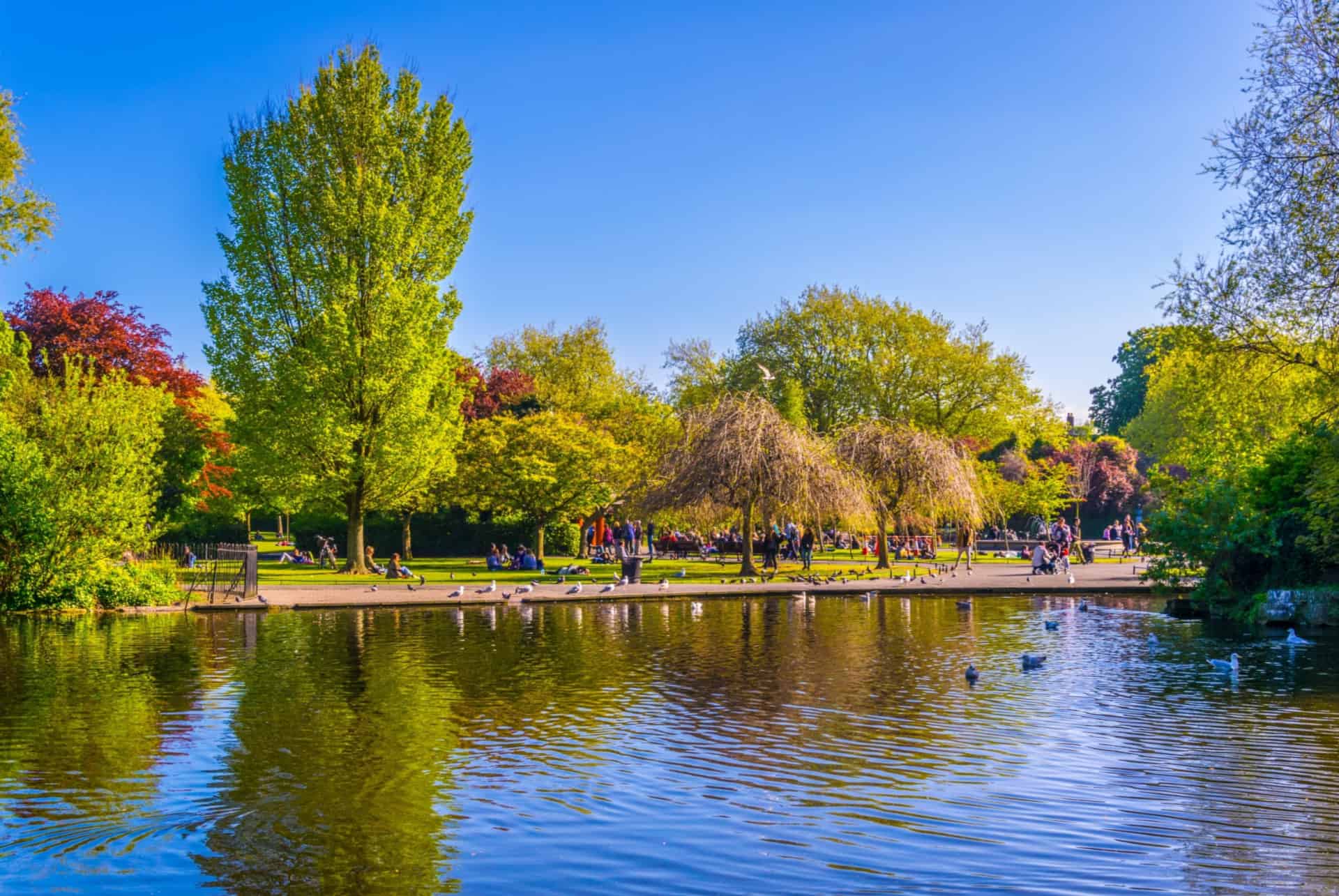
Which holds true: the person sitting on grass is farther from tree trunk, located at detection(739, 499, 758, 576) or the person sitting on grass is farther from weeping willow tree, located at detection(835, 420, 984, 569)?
weeping willow tree, located at detection(835, 420, 984, 569)

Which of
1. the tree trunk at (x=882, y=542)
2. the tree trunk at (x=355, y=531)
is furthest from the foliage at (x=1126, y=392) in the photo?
the tree trunk at (x=355, y=531)

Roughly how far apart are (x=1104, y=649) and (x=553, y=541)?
131ft

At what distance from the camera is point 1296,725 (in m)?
13.0

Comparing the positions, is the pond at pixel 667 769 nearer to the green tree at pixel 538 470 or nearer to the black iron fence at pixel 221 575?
the black iron fence at pixel 221 575

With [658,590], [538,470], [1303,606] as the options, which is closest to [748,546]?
[658,590]

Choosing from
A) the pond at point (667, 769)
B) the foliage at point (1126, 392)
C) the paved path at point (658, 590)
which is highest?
the foliage at point (1126, 392)

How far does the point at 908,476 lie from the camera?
45000mm

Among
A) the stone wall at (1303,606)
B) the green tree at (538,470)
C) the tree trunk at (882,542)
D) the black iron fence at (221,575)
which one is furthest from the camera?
the green tree at (538,470)

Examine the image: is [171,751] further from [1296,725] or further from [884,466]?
[884,466]

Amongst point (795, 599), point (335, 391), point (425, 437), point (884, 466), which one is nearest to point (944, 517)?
point (884, 466)

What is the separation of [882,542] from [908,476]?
349 cm

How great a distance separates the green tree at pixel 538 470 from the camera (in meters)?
49.5

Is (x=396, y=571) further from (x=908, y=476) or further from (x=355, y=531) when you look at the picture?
(x=908, y=476)

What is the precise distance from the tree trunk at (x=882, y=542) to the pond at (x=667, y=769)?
926 inches
